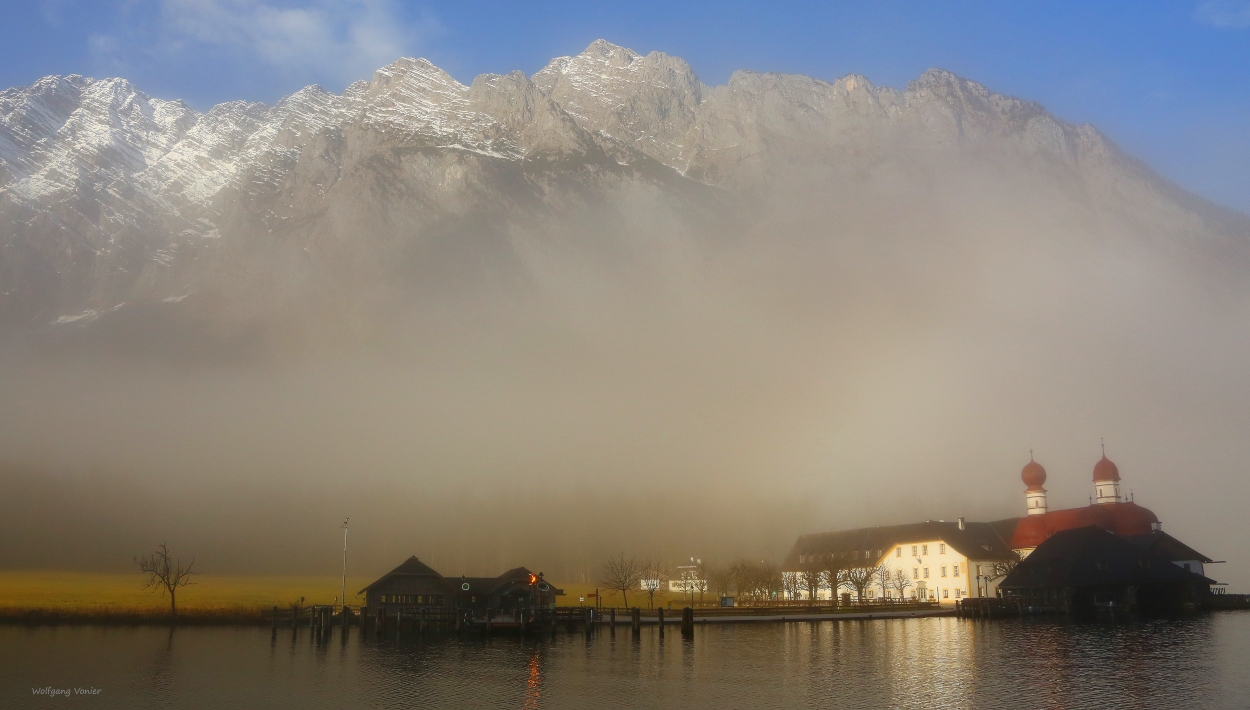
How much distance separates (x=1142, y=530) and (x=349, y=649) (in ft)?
359

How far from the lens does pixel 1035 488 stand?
14062cm

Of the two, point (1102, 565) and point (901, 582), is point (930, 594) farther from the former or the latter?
point (1102, 565)

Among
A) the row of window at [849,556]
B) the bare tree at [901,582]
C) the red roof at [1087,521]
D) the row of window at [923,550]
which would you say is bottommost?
the bare tree at [901,582]

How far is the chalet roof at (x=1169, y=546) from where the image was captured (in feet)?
344

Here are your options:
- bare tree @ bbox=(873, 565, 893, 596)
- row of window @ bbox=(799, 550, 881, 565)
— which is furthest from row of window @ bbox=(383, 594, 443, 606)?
bare tree @ bbox=(873, 565, 893, 596)

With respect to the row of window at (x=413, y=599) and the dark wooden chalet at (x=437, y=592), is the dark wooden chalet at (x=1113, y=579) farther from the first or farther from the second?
the row of window at (x=413, y=599)

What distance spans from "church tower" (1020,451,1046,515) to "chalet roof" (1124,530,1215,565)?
870 inches

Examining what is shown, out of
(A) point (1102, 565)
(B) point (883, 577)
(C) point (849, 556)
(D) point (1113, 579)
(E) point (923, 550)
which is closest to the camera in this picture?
(D) point (1113, 579)

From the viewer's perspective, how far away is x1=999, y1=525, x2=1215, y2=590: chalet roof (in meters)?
96.7

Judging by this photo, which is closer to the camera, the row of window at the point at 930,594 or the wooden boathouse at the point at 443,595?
the wooden boathouse at the point at 443,595

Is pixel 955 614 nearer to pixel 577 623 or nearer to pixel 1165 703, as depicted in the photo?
pixel 577 623

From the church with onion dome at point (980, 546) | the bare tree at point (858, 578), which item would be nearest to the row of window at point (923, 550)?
the church with onion dome at point (980, 546)

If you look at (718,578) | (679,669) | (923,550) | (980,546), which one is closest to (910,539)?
(923,550)

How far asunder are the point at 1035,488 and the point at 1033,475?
6.98 feet
